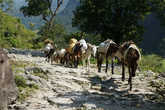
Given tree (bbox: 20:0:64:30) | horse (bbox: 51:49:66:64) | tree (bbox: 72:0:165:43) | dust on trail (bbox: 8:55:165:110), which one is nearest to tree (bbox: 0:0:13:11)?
tree (bbox: 20:0:64:30)

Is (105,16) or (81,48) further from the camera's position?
(105,16)

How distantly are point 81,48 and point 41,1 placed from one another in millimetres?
22895

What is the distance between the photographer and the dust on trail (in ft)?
26.3

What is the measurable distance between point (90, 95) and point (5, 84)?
3791 millimetres

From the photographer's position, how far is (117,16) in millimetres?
26922

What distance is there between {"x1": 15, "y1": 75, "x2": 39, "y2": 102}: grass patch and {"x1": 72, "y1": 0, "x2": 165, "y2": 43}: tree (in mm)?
18322

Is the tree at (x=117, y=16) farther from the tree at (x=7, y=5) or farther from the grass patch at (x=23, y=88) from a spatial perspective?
the tree at (x=7, y=5)

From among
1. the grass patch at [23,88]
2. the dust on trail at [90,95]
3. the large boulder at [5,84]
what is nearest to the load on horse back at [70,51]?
the dust on trail at [90,95]

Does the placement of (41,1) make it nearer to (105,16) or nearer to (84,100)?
(105,16)

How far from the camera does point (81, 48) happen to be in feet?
52.6

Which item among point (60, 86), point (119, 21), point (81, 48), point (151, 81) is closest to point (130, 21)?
point (119, 21)

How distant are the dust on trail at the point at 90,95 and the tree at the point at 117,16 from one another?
47.0ft

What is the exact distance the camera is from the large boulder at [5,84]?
22.4ft

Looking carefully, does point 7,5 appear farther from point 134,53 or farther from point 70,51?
point 134,53
